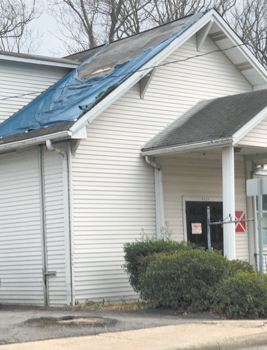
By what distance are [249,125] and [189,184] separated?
2.91 metres

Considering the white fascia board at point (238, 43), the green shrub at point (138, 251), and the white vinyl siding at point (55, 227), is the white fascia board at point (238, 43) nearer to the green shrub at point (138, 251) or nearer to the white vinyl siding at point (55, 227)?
the white vinyl siding at point (55, 227)

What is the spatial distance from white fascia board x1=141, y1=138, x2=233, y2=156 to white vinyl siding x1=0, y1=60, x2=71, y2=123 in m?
3.73

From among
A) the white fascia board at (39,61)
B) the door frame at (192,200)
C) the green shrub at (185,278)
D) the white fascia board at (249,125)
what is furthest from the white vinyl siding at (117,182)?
the white fascia board at (39,61)

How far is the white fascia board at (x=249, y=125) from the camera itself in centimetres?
1238

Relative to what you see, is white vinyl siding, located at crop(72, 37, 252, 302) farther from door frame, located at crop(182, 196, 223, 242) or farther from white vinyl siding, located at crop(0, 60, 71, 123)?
white vinyl siding, located at crop(0, 60, 71, 123)

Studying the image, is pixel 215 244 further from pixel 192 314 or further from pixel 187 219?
pixel 192 314

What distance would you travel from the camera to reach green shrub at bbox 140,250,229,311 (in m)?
10.9

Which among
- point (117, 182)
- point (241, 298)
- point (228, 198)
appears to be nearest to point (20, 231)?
point (117, 182)

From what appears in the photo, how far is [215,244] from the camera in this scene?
15445mm

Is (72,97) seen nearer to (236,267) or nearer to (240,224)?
(236,267)

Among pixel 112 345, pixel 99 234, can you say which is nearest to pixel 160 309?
pixel 99 234

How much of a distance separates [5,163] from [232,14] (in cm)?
1887

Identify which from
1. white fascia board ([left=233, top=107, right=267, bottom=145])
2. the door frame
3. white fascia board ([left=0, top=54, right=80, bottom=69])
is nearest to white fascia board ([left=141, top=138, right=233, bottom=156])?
white fascia board ([left=233, top=107, right=267, bottom=145])

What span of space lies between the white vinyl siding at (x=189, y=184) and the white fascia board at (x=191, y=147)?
0.74m
